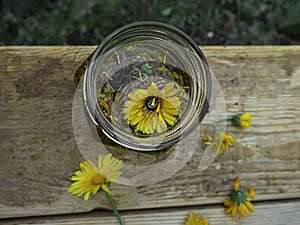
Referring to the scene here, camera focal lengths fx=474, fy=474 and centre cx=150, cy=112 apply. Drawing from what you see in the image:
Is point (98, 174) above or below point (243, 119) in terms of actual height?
below

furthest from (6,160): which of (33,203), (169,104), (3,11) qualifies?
(3,11)

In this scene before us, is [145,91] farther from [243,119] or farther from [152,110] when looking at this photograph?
[243,119]

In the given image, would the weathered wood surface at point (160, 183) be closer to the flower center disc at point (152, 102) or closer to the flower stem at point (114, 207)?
the flower stem at point (114, 207)

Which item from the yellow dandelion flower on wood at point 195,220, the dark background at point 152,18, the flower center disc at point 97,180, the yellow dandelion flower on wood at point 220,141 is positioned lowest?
the flower center disc at point 97,180

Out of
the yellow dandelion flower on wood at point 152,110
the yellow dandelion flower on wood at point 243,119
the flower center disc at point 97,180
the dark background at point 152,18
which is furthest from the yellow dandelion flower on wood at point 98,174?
the dark background at point 152,18

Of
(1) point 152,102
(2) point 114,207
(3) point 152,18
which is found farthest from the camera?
(3) point 152,18

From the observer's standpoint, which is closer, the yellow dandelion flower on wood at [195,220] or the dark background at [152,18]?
the yellow dandelion flower on wood at [195,220]

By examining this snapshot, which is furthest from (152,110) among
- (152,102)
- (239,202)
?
(239,202)

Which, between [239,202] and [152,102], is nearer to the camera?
[152,102]
